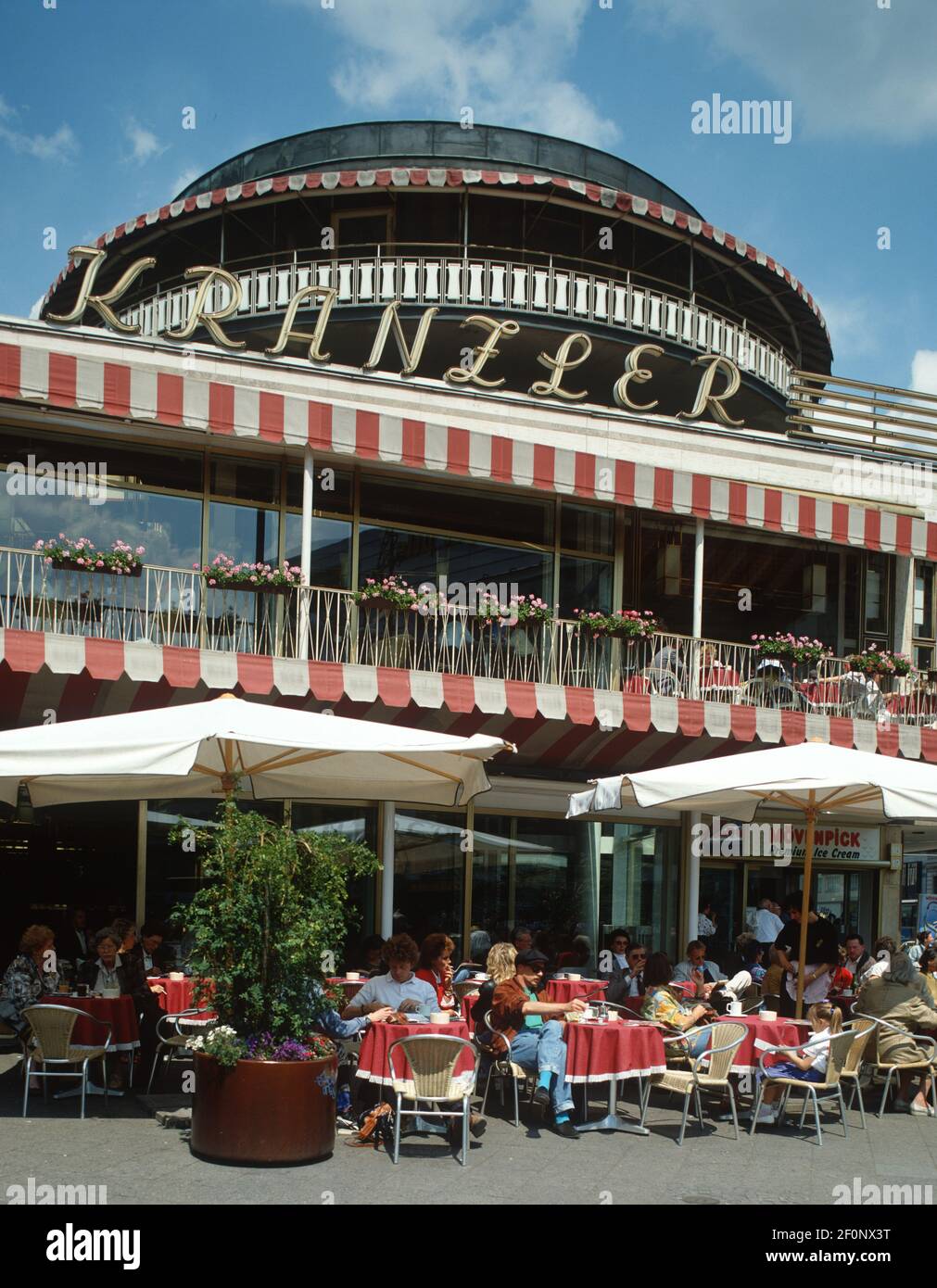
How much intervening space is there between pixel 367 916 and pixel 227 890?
326 inches

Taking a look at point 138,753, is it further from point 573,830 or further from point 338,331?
point 338,331

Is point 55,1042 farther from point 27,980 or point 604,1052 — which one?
point 604,1052

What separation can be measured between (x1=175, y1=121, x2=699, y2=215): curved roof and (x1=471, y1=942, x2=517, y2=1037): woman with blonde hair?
16.9 metres

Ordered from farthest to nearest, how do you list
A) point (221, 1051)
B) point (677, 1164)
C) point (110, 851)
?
point (110, 851) → point (677, 1164) → point (221, 1051)

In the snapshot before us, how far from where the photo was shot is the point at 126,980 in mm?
10484

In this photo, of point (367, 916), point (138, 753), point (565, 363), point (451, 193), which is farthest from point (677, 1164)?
point (451, 193)

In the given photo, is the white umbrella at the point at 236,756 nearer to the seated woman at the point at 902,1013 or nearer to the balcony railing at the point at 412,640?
the balcony railing at the point at 412,640

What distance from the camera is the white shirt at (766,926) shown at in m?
17.8

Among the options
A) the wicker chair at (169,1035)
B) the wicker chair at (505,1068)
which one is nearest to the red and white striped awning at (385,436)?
the wicker chair at (169,1035)

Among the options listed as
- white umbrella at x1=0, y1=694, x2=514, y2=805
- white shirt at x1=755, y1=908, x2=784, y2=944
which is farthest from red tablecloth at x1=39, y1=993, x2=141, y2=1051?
white shirt at x1=755, y1=908, x2=784, y2=944

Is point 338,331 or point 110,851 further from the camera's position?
point 338,331

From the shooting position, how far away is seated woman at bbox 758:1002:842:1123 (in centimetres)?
958
